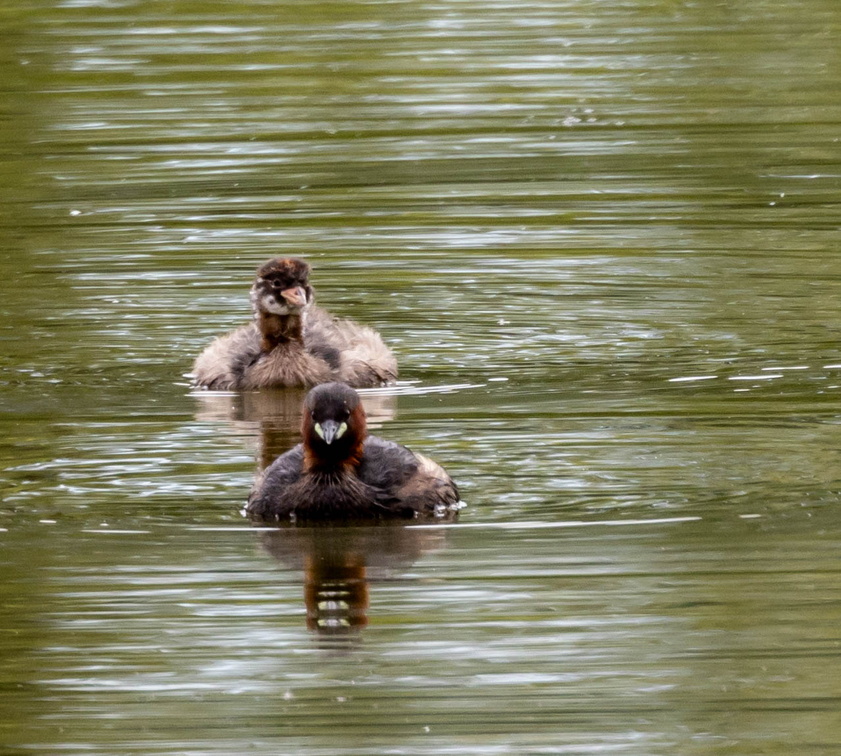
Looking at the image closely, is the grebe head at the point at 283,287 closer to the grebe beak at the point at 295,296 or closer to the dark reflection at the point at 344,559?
the grebe beak at the point at 295,296

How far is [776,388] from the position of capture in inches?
439

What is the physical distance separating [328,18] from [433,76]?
3.19m

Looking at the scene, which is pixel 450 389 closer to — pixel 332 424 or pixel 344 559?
pixel 332 424

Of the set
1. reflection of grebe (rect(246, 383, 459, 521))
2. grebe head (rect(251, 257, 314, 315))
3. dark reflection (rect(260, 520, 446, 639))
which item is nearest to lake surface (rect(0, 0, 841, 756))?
dark reflection (rect(260, 520, 446, 639))

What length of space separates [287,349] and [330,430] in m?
3.29

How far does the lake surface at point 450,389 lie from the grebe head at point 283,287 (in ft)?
1.94

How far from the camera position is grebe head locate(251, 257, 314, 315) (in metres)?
12.5

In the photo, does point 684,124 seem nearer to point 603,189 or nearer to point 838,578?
point 603,189

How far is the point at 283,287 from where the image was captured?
41.2ft

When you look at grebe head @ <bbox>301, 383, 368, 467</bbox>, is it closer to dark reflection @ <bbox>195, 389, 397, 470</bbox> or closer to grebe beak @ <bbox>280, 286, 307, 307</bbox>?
dark reflection @ <bbox>195, 389, 397, 470</bbox>

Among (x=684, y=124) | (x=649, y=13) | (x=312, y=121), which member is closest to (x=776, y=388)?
(x=684, y=124)

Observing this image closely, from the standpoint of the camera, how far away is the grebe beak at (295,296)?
12453 mm

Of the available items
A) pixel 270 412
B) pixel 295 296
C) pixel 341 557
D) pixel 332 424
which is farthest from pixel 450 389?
pixel 341 557

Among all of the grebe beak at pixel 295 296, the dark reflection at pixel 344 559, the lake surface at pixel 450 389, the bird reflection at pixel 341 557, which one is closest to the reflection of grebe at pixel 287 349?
the grebe beak at pixel 295 296
